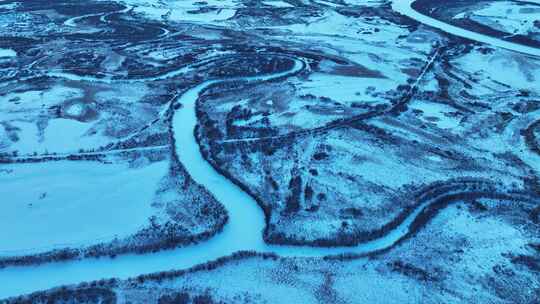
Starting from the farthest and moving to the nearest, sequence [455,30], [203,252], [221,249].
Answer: [455,30] < [221,249] < [203,252]

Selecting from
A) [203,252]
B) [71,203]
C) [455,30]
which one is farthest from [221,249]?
[455,30]

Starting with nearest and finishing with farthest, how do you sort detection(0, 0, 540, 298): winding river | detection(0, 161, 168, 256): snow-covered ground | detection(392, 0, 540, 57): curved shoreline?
detection(0, 0, 540, 298): winding river < detection(0, 161, 168, 256): snow-covered ground < detection(392, 0, 540, 57): curved shoreline

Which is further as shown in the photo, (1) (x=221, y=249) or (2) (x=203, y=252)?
(1) (x=221, y=249)

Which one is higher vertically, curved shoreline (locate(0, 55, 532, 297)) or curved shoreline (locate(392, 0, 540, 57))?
curved shoreline (locate(392, 0, 540, 57))

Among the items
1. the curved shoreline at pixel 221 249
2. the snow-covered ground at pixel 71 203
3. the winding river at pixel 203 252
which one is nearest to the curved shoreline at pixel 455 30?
the curved shoreline at pixel 221 249

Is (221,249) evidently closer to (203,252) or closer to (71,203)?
(203,252)

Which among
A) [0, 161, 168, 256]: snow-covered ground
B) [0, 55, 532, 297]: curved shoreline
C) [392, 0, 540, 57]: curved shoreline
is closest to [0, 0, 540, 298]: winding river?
[0, 55, 532, 297]: curved shoreline

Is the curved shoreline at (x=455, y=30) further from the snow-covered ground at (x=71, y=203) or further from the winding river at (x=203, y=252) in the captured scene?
the snow-covered ground at (x=71, y=203)

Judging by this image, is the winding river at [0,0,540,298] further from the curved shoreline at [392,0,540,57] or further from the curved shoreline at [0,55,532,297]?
the curved shoreline at [392,0,540,57]

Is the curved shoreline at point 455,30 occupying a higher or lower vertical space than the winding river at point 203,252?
higher

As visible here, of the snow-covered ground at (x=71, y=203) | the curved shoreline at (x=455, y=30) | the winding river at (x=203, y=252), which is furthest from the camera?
the curved shoreline at (x=455, y=30)

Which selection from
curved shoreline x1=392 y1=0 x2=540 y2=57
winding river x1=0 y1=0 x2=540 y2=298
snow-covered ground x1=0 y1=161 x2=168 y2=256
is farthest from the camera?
curved shoreline x1=392 y1=0 x2=540 y2=57
